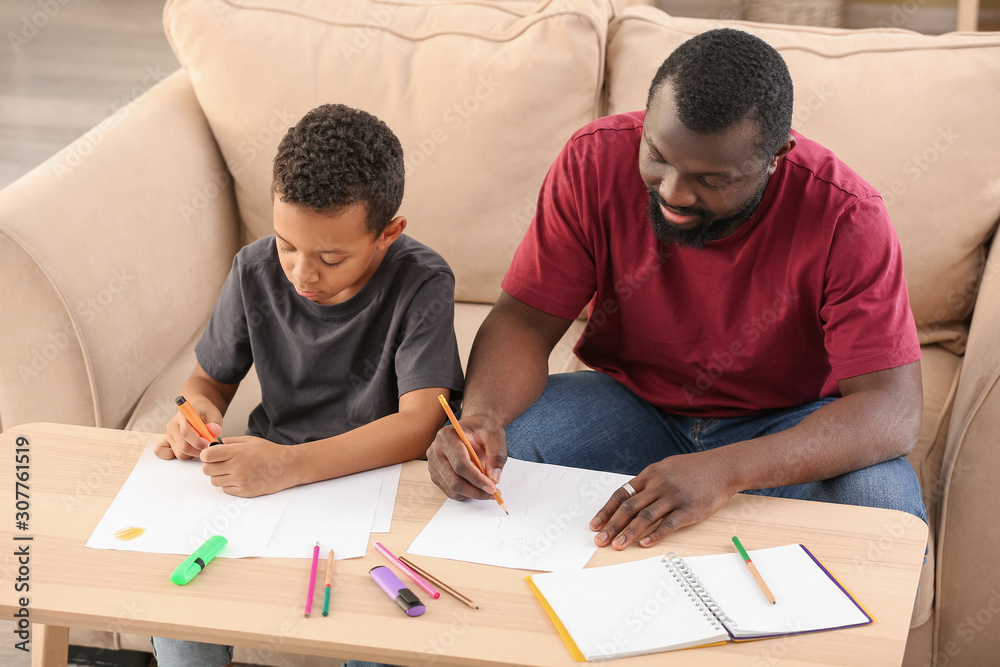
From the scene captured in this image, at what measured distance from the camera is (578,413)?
1494mm

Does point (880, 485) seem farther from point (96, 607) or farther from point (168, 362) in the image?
point (168, 362)

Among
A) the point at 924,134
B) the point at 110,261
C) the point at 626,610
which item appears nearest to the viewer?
the point at 626,610

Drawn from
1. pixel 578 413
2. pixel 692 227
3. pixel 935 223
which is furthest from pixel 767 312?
pixel 935 223

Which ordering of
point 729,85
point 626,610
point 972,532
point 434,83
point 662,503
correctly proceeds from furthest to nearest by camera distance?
point 434,83 < point 972,532 < point 729,85 < point 662,503 < point 626,610

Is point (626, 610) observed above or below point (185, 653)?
above

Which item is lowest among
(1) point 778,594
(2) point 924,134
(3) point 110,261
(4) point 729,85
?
(1) point 778,594

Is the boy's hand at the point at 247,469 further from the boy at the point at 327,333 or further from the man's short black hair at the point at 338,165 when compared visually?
the man's short black hair at the point at 338,165

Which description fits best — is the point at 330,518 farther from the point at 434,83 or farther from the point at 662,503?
the point at 434,83

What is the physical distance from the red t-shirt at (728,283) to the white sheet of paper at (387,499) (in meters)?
0.43

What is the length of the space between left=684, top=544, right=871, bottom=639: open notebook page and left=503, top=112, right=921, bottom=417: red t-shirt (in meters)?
0.41

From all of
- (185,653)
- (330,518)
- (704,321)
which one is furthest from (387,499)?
(704,321)

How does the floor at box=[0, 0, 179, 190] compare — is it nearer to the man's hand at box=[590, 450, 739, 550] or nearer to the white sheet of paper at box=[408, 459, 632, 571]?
the white sheet of paper at box=[408, 459, 632, 571]

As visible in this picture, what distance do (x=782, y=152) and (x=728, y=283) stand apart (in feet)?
0.72

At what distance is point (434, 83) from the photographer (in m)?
1.88
